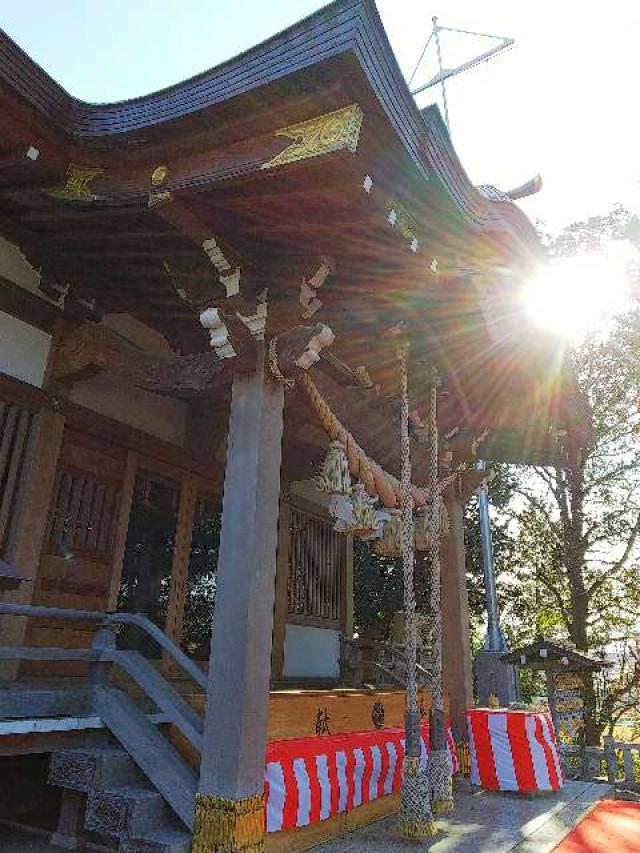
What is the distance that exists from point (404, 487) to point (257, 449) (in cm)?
161

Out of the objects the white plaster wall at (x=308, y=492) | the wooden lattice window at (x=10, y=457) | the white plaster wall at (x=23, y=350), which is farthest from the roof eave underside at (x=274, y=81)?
the white plaster wall at (x=308, y=492)

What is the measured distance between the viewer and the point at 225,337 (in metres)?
4.19

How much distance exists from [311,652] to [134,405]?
15.2 ft

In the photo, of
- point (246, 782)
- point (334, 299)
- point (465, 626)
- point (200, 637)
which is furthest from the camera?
point (200, 637)

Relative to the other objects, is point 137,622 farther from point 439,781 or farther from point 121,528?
point 439,781

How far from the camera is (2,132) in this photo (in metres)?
3.89

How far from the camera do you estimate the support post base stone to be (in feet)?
11.1

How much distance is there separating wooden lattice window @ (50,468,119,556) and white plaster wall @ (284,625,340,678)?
11.1ft

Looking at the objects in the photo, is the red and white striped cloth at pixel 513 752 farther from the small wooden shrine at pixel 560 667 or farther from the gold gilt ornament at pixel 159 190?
the gold gilt ornament at pixel 159 190

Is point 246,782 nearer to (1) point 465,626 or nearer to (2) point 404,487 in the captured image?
(2) point 404,487

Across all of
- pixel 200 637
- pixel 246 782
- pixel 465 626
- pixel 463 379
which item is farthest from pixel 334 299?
pixel 200 637

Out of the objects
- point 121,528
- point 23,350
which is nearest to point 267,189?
point 23,350

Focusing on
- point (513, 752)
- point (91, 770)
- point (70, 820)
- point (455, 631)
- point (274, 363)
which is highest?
point (274, 363)

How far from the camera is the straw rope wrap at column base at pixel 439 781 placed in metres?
4.84
